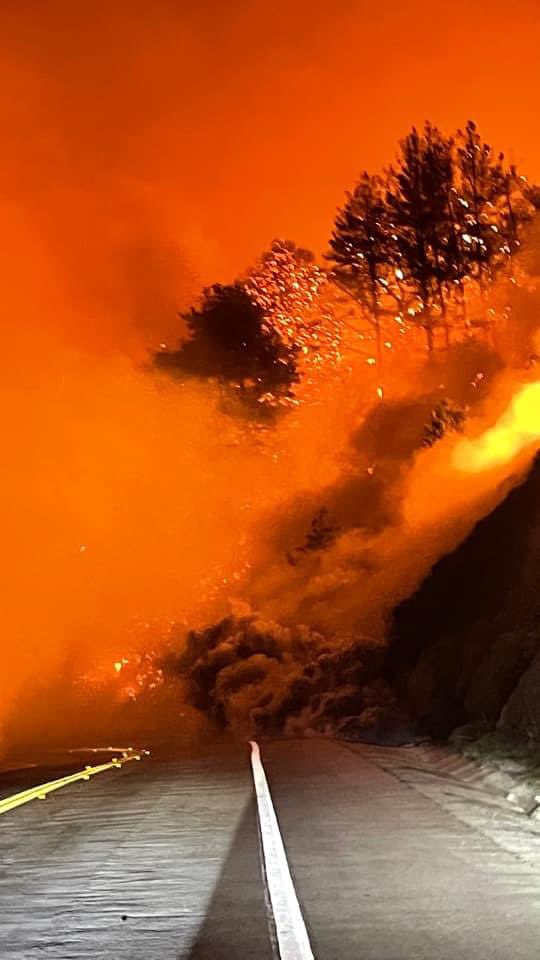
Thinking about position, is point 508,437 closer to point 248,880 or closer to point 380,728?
point 380,728

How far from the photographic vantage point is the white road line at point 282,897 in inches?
240

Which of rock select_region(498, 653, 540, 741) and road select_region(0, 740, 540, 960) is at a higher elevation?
rock select_region(498, 653, 540, 741)

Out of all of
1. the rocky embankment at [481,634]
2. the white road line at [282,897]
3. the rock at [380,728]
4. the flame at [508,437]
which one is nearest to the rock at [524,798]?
the white road line at [282,897]

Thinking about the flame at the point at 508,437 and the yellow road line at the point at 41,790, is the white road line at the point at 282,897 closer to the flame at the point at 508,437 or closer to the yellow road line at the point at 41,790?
the yellow road line at the point at 41,790

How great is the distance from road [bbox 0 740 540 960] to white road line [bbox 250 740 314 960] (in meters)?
0.08

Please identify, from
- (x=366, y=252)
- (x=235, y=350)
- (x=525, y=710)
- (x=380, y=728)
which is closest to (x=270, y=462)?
(x=235, y=350)

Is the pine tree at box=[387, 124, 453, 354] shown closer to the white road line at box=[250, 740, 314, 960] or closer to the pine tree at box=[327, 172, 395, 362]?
the pine tree at box=[327, 172, 395, 362]

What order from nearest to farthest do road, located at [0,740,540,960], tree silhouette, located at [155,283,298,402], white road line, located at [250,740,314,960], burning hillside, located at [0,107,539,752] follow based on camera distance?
white road line, located at [250,740,314,960] < road, located at [0,740,540,960] < burning hillside, located at [0,107,539,752] < tree silhouette, located at [155,283,298,402]

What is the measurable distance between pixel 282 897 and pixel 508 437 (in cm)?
3095

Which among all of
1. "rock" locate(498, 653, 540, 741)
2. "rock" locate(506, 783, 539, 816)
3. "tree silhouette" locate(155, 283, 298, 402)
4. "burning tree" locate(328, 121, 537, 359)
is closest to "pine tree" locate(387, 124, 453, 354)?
"burning tree" locate(328, 121, 537, 359)

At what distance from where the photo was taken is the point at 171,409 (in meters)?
55.4

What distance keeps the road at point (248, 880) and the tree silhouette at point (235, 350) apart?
40.4 meters

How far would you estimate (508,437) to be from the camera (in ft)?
122

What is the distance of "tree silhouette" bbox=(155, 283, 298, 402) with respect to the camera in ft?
180
